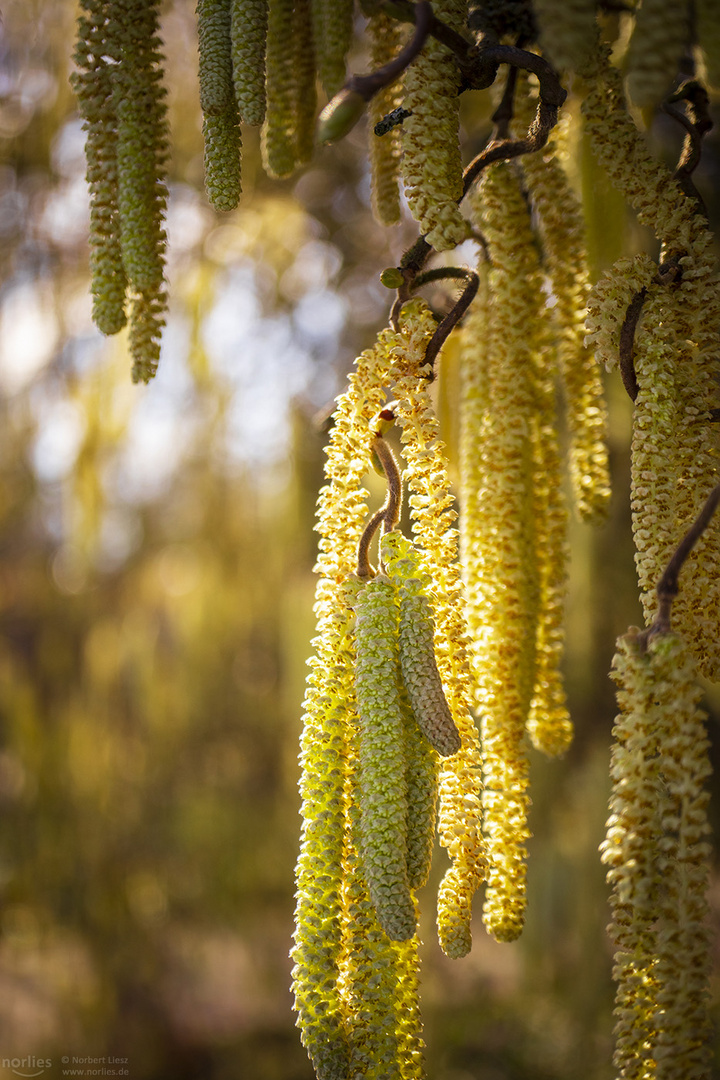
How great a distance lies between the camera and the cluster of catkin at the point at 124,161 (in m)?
0.61

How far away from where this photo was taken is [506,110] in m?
0.69

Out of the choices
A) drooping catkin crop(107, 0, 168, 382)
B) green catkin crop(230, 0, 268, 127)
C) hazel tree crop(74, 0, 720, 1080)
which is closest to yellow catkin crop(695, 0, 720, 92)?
hazel tree crop(74, 0, 720, 1080)

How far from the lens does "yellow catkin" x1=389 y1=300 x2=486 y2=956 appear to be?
0.53 metres

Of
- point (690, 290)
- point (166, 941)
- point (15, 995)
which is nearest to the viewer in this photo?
point (690, 290)

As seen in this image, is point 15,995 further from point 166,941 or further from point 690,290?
point 690,290

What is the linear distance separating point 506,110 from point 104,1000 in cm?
289

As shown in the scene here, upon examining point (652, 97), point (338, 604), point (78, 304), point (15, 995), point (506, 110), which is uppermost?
point (78, 304)

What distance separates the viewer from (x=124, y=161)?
0.61 metres

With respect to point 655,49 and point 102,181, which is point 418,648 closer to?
point 655,49

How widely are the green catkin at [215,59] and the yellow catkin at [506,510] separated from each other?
253 mm

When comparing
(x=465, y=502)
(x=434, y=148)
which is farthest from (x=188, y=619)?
(x=434, y=148)

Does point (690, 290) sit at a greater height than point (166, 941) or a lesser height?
greater

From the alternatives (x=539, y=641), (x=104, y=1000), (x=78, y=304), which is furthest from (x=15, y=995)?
(x=539, y=641)

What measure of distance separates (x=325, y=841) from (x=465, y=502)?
0.35 metres
